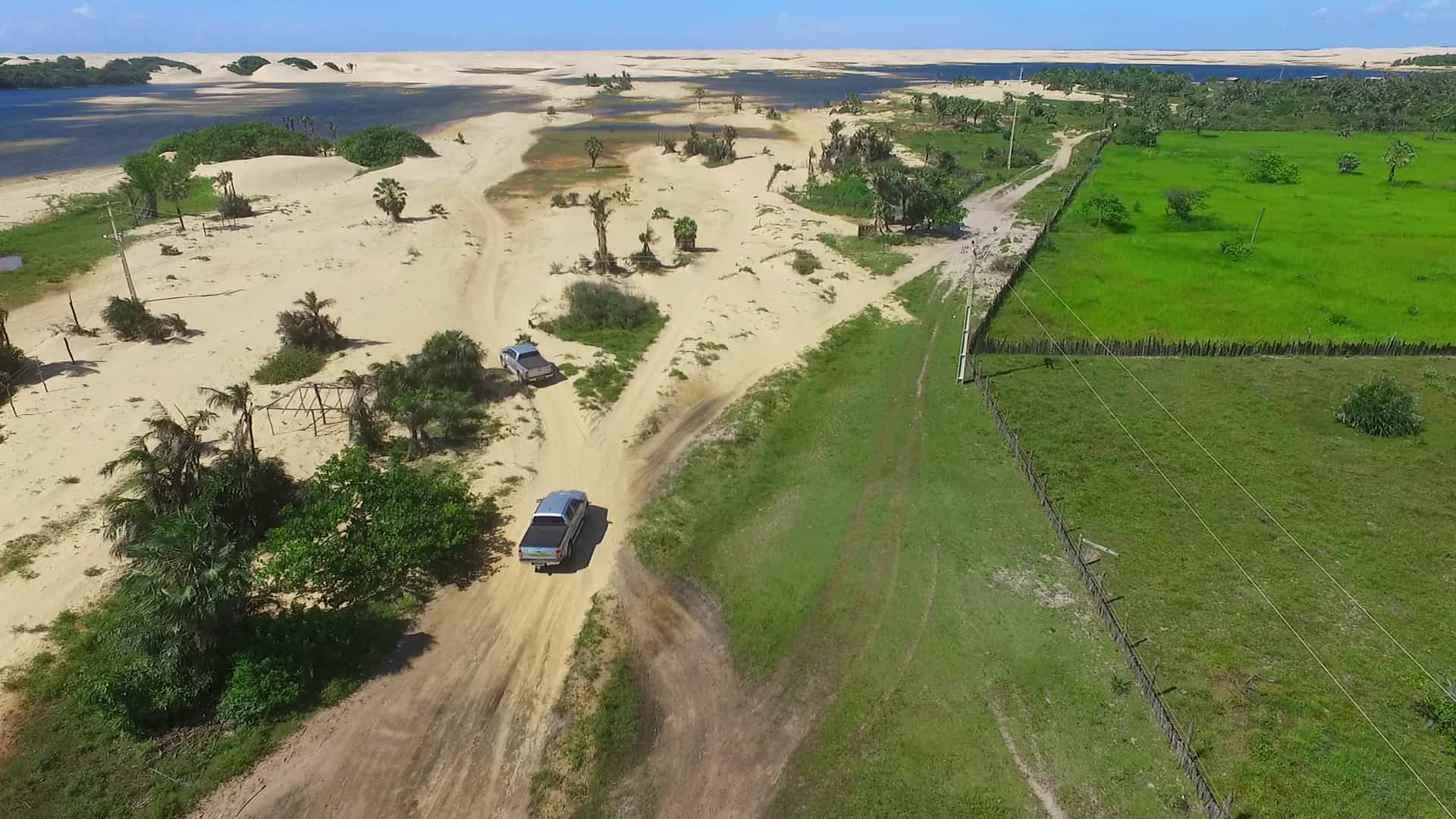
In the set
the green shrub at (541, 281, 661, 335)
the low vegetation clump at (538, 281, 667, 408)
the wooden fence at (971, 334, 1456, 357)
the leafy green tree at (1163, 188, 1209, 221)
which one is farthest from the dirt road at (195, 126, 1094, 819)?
the leafy green tree at (1163, 188, 1209, 221)

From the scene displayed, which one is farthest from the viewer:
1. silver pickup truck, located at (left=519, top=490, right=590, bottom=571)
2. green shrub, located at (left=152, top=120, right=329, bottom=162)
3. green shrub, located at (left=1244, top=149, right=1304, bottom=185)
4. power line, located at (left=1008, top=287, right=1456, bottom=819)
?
green shrub, located at (left=152, top=120, right=329, bottom=162)

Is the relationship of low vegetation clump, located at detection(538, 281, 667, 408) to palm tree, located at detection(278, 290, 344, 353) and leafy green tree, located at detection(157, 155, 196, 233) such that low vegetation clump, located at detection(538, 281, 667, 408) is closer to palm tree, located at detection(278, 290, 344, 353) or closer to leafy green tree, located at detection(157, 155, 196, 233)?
palm tree, located at detection(278, 290, 344, 353)

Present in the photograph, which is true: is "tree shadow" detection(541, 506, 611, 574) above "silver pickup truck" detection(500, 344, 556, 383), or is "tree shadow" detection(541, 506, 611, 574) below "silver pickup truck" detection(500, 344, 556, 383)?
below

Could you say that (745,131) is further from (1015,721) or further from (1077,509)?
(1015,721)

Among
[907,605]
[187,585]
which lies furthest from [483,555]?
[907,605]

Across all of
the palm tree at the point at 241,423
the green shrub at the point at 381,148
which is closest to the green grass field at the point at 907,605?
the palm tree at the point at 241,423

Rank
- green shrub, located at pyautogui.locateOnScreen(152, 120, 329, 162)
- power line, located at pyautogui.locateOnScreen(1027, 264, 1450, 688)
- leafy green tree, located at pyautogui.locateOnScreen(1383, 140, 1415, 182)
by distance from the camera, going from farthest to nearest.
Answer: green shrub, located at pyautogui.locateOnScreen(152, 120, 329, 162), leafy green tree, located at pyautogui.locateOnScreen(1383, 140, 1415, 182), power line, located at pyautogui.locateOnScreen(1027, 264, 1450, 688)
